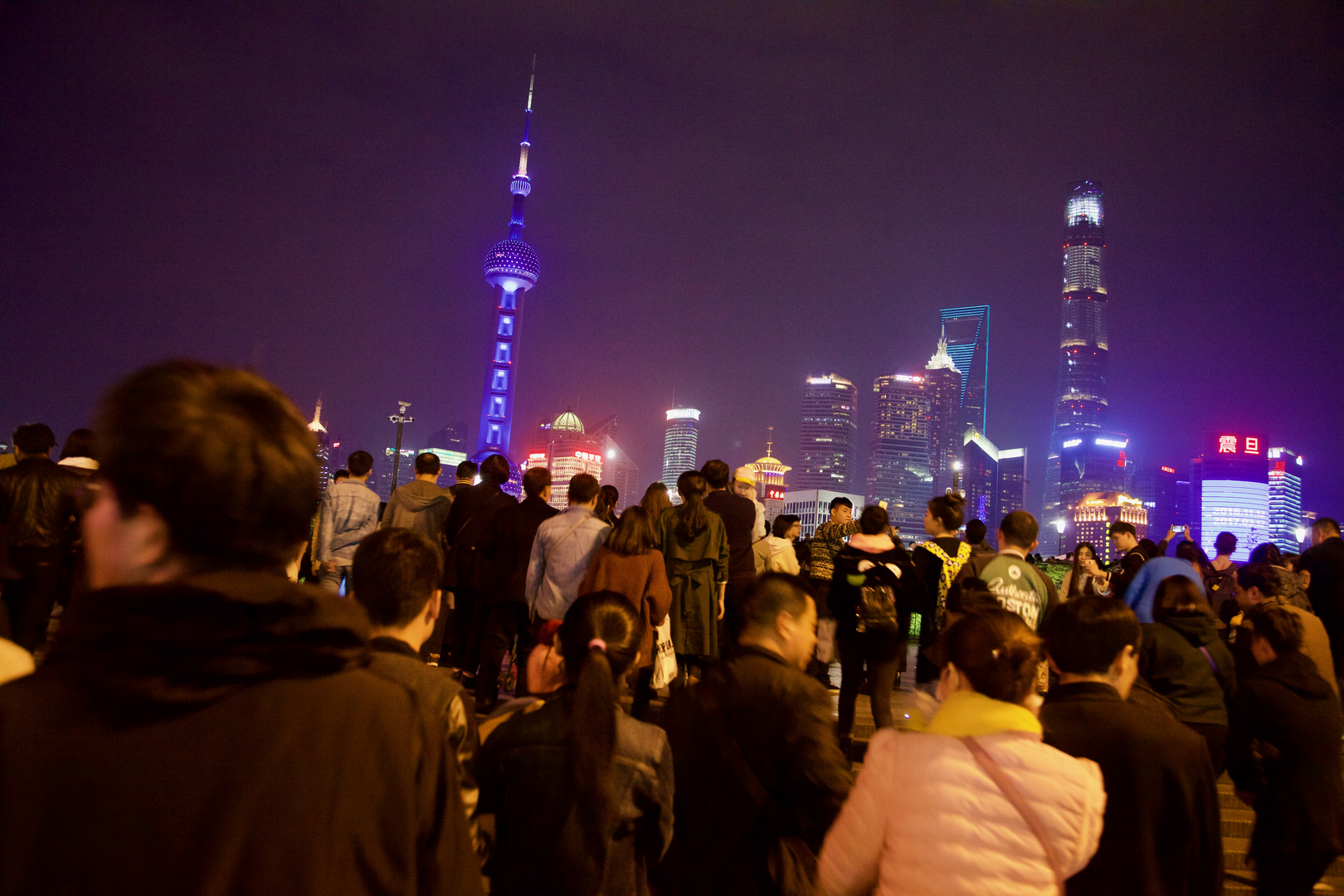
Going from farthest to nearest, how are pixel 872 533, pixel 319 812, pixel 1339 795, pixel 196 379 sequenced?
pixel 872 533
pixel 1339 795
pixel 196 379
pixel 319 812

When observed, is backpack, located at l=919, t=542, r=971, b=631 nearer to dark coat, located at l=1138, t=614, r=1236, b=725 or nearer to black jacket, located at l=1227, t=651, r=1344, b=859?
dark coat, located at l=1138, t=614, r=1236, b=725

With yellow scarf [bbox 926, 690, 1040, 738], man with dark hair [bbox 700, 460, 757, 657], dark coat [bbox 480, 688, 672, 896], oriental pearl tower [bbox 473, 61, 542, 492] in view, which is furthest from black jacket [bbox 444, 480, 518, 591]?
oriental pearl tower [bbox 473, 61, 542, 492]

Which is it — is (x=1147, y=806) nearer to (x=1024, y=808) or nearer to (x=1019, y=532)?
Answer: (x=1024, y=808)

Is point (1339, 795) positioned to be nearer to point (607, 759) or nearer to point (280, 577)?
point (607, 759)

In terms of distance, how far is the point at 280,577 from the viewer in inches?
47.8

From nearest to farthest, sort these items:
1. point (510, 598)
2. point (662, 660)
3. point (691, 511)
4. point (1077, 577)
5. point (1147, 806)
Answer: point (1147, 806), point (662, 660), point (691, 511), point (510, 598), point (1077, 577)

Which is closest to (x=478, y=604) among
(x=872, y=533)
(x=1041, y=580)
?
(x=872, y=533)

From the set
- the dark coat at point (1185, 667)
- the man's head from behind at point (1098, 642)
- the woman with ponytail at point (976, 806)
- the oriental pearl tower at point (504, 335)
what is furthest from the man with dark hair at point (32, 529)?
the oriental pearl tower at point (504, 335)

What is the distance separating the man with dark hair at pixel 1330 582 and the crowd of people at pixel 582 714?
1766 mm

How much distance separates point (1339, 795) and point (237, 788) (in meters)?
5.08

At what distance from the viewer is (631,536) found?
553 cm

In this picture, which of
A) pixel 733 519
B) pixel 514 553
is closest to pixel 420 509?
pixel 514 553

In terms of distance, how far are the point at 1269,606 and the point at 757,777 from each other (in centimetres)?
363

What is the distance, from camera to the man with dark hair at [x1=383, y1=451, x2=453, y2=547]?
7.55m
